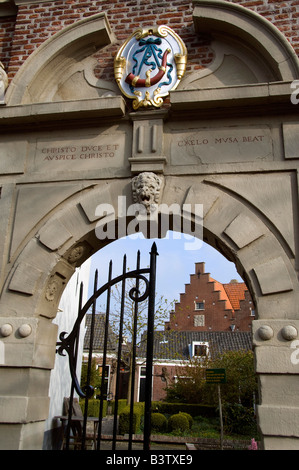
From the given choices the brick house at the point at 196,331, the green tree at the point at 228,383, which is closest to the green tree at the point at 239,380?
the green tree at the point at 228,383

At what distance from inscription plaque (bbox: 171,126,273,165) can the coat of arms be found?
1.94ft

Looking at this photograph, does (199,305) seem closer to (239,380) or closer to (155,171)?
(239,380)

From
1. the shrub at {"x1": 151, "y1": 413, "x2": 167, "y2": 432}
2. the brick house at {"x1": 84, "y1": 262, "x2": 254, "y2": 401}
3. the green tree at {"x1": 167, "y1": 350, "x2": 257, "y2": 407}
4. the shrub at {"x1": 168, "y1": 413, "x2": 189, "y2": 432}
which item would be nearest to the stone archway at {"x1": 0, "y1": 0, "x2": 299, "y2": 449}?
the shrub at {"x1": 168, "y1": 413, "x2": 189, "y2": 432}

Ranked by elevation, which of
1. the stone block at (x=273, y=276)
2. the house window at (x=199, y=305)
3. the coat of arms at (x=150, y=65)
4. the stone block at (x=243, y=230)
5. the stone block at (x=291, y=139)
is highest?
the house window at (x=199, y=305)

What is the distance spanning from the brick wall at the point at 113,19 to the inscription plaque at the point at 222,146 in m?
0.98

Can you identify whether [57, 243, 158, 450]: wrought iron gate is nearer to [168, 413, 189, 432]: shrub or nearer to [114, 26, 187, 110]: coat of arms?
[114, 26, 187, 110]: coat of arms

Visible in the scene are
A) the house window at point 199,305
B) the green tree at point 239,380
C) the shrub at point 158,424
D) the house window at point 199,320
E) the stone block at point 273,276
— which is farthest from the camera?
the house window at point 199,305

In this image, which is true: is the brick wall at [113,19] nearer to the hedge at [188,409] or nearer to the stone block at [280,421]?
the stone block at [280,421]

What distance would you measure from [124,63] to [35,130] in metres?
1.36

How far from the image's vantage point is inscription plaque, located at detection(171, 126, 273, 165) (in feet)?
14.9

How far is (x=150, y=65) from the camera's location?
16.5 ft

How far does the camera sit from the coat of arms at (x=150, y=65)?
4.93 meters

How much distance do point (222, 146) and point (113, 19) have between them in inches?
91.3
